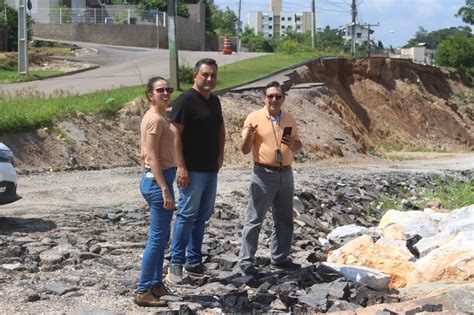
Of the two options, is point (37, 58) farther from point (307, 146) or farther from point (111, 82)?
point (307, 146)

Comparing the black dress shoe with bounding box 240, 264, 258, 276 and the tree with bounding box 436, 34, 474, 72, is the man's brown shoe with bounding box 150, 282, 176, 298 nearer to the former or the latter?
the black dress shoe with bounding box 240, 264, 258, 276

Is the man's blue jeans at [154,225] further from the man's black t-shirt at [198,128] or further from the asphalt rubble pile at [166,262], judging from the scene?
the man's black t-shirt at [198,128]

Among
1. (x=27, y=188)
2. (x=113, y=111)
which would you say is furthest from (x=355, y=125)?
(x=27, y=188)

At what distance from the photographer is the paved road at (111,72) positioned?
84.9ft

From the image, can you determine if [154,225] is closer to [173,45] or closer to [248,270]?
[248,270]

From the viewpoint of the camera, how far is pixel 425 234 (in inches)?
432

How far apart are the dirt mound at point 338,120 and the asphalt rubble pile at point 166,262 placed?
5937mm

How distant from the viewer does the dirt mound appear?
18.1m

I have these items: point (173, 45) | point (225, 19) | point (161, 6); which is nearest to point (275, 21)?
point (225, 19)

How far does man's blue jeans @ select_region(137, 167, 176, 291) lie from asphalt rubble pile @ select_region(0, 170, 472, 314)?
1.07ft

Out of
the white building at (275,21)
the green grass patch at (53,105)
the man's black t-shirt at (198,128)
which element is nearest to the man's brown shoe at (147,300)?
the man's black t-shirt at (198,128)

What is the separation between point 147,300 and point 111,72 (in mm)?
26077

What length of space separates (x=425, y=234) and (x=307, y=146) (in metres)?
13.9

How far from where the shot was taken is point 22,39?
96.8ft
